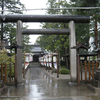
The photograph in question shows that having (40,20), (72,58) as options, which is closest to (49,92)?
(72,58)

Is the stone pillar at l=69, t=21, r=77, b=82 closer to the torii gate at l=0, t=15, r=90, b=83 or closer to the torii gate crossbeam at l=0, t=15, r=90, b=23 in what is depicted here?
the torii gate at l=0, t=15, r=90, b=83

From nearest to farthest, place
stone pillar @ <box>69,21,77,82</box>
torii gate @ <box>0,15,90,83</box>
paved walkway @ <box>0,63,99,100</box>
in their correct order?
paved walkway @ <box>0,63,99,100</box>, torii gate @ <box>0,15,90,83</box>, stone pillar @ <box>69,21,77,82</box>

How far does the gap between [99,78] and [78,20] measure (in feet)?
15.0

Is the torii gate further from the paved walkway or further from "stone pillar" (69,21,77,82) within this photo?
the paved walkway

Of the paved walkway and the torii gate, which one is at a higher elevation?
the torii gate

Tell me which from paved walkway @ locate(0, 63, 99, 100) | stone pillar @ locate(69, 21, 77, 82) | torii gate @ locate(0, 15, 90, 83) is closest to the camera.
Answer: paved walkway @ locate(0, 63, 99, 100)

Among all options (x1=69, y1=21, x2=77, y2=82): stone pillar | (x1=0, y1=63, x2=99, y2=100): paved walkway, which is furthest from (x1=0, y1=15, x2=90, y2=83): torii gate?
(x1=0, y1=63, x2=99, y2=100): paved walkway

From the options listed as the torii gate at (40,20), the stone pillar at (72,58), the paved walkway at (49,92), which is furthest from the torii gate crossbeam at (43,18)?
the paved walkway at (49,92)

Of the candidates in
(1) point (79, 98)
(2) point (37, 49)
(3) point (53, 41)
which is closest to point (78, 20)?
(1) point (79, 98)

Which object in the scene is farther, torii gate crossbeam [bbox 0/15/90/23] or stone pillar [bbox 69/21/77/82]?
stone pillar [bbox 69/21/77/82]

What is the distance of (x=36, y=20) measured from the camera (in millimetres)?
11398

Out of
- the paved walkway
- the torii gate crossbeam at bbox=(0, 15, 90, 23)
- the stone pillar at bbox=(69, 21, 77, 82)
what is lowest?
the paved walkway

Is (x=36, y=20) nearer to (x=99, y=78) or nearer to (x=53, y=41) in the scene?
(x=99, y=78)

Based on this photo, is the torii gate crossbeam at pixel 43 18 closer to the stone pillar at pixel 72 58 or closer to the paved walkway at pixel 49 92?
the stone pillar at pixel 72 58
